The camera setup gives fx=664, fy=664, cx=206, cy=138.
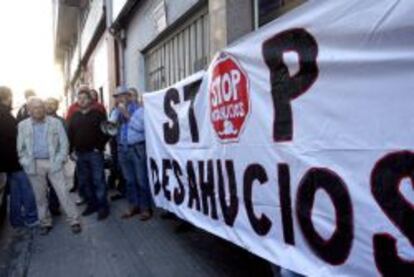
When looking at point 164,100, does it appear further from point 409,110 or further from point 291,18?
point 409,110

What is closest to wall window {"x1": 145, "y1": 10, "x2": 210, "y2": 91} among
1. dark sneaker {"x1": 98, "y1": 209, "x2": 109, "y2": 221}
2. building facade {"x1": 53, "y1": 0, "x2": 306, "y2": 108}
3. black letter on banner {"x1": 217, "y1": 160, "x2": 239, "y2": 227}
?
building facade {"x1": 53, "y1": 0, "x2": 306, "y2": 108}

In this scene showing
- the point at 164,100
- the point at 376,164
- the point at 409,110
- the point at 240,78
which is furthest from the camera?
the point at 164,100

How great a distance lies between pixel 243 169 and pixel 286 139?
0.75 meters

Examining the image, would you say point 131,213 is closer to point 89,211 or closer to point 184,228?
point 89,211

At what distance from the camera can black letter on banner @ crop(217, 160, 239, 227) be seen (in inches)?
191

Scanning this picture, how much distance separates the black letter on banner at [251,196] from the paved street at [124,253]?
993mm

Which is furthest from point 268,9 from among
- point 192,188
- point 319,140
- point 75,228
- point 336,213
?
point 336,213

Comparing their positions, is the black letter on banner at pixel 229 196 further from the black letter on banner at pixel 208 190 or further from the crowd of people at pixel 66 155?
the crowd of people at pixel 66 155

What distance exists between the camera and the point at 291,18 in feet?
12.6

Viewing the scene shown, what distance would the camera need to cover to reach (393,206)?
3.06 meters

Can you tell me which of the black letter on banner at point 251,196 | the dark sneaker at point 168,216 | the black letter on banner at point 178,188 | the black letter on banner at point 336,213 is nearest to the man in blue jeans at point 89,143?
the dark sneaker at point 168,216

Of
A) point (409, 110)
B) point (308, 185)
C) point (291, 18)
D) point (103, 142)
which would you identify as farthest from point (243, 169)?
point (103, 142)

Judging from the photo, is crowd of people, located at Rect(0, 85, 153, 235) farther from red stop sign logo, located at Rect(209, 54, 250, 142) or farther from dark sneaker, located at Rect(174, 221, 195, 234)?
red stop sign logo, located at Rect(209, 54, 250, 142)

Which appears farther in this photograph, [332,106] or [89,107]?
[89,107]
